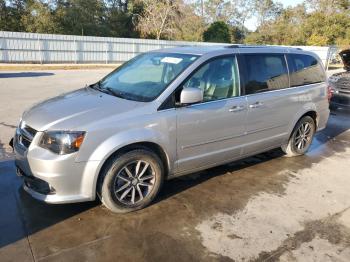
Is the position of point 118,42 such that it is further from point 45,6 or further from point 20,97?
point 20,97

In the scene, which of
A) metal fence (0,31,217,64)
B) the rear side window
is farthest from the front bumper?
metal fence (0,31,217,64)

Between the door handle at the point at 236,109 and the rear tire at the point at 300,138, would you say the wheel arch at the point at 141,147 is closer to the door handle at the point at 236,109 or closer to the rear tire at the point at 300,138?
the door handle at the point at 236,109

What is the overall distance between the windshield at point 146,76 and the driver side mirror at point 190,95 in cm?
25

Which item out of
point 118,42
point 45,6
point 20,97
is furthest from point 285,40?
point 20,97

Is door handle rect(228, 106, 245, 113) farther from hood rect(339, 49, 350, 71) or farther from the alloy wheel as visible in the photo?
hood rect(339, 49, 350, 71)

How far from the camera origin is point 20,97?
32.8 ft

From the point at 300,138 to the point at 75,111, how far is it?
390 cm

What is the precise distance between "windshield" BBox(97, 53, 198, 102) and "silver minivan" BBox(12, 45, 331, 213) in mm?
16

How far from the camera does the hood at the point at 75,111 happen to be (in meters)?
3.49

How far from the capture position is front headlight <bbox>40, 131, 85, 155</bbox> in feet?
11.1

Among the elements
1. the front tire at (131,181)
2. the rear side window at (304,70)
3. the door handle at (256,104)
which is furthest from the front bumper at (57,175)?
the rear side window at (304,70)

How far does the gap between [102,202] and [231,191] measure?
5.55 feet

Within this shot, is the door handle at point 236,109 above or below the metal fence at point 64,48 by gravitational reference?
below

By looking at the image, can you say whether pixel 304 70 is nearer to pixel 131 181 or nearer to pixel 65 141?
pixel 131 181
